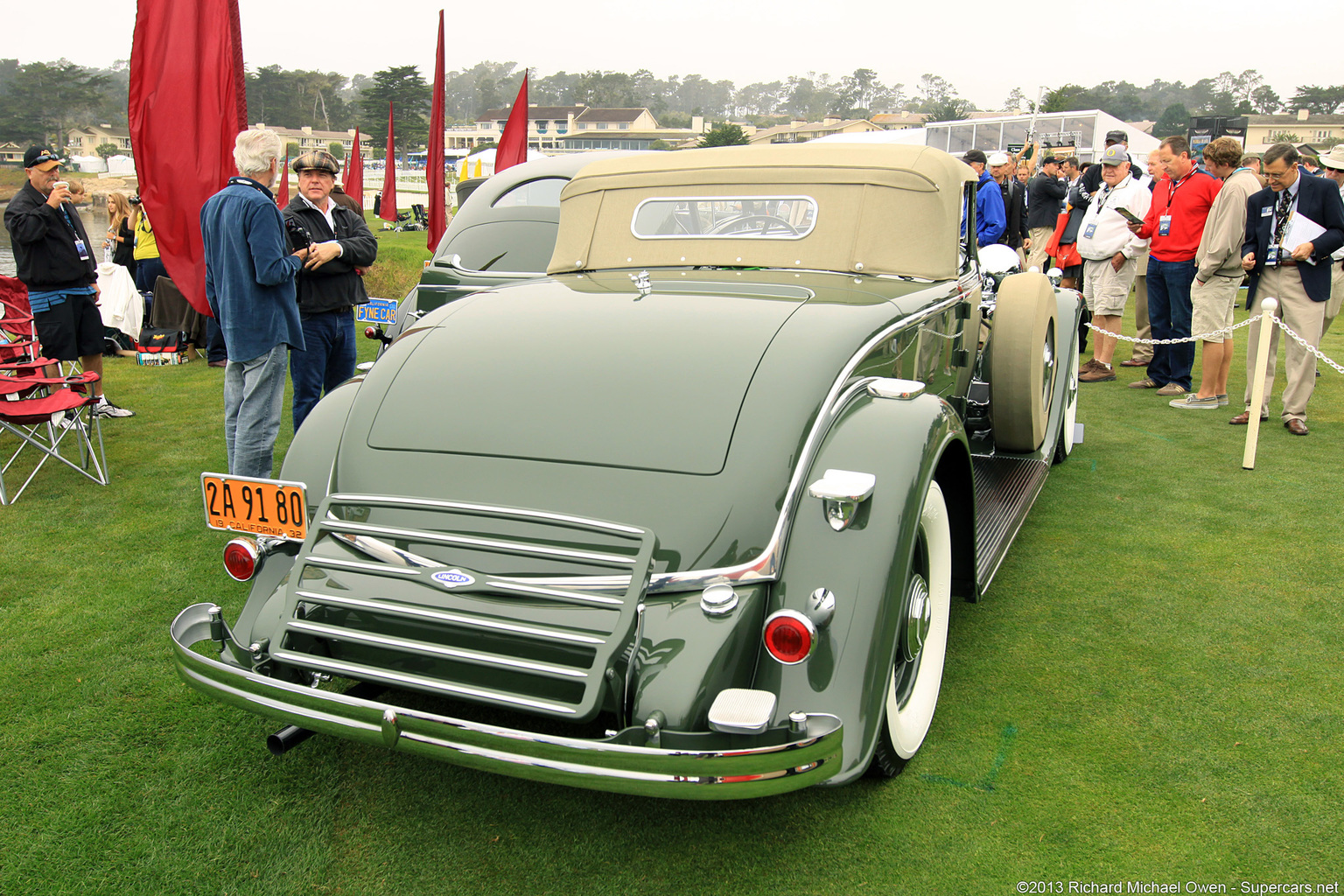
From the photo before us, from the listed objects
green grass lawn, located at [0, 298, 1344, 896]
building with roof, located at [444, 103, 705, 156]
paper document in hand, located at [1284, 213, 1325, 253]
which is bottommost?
green grass lawn, located at [0, 298, 1344, 896]

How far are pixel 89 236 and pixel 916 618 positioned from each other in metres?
13.2

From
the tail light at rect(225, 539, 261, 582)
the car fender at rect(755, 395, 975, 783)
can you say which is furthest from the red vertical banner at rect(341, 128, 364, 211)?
the car fender at rect(755, 395, 975, 783)

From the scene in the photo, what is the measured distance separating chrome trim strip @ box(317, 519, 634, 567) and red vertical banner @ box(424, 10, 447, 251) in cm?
765

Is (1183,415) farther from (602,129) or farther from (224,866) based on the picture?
(602,129)

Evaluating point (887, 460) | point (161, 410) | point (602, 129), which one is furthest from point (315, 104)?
point (887, 460)

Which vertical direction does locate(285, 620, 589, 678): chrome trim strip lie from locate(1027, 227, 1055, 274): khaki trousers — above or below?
below

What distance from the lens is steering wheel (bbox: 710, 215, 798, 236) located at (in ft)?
12.0

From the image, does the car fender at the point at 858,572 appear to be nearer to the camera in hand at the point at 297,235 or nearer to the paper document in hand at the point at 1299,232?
the camera in hand at the point at 297,235

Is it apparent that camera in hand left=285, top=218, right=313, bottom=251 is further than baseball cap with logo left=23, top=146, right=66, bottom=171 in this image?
No

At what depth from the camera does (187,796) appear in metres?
2.56

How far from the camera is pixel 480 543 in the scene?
2236 millimetres

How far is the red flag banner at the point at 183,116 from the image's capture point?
4695mm

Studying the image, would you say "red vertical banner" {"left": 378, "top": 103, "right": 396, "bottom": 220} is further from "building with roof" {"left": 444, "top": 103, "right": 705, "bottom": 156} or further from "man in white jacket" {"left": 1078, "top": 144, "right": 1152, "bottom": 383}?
"building with roof" {"left": 444, "top": 103, "right": 705, "bottom": 156}

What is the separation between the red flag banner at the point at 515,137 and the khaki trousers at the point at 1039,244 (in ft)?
20.9
